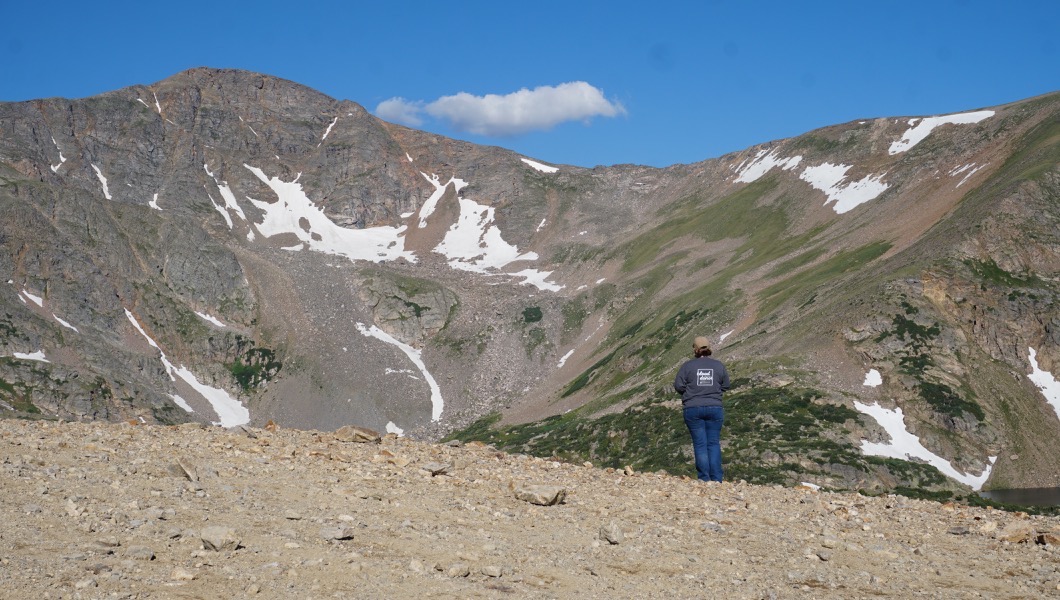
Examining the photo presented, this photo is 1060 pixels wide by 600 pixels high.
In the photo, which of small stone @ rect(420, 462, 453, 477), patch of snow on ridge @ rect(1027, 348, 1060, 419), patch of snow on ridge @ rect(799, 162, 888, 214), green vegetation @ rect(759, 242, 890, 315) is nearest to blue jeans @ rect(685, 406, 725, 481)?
small stone @ rect(420, 462, 453, 477)

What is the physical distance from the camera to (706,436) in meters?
22.5

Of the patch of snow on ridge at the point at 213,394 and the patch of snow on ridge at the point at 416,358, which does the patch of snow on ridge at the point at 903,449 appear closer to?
the patch of snow on ridge at the point at 416,358

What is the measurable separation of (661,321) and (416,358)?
175 ft

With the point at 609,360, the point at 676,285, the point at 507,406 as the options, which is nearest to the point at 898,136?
the point at 676,285

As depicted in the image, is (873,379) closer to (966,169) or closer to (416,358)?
(966,169)

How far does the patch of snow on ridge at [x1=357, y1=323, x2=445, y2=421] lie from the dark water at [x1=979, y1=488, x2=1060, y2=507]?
95.0 metres

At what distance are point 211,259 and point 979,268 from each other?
138925 millimetres

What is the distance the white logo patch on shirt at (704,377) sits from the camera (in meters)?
22.0

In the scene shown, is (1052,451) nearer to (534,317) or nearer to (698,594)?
(698,594)

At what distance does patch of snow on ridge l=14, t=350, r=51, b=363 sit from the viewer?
13050 cm

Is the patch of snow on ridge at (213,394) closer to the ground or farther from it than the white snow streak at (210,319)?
closer to the ground

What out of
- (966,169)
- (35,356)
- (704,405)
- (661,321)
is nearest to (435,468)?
(704,405)

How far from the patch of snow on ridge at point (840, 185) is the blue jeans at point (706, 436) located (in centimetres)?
12756

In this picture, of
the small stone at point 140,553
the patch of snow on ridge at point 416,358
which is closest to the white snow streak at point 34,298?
the patch of snow on ridge at point 416,358
